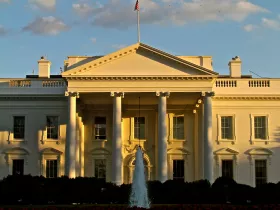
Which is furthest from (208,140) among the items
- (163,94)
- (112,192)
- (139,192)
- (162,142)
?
(139,192)

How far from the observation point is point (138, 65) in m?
43.7

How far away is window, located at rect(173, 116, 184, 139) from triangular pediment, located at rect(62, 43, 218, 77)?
6493 millimetres

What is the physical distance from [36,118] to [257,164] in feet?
60.1

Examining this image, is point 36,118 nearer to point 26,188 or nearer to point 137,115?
point 137,115

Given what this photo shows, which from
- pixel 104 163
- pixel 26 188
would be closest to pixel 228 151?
pixel 104 163

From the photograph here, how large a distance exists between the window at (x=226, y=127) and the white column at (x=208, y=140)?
510 cm

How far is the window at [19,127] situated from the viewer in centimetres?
4762

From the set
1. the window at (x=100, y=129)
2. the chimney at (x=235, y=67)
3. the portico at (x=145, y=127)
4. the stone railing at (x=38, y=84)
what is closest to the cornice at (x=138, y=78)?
the portico at (x=145, y=127)

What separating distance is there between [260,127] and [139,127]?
9952 millimetres

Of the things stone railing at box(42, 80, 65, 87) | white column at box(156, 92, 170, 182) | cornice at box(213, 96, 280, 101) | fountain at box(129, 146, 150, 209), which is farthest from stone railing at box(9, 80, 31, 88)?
fountain at box(129, 146, 150, 209)

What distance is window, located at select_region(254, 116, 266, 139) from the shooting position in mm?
47750

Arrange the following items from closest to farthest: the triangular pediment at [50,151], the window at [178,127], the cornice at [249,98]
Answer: the triangular pediment at [50,151] < the cornice at [249,98] < the window at [178,127]

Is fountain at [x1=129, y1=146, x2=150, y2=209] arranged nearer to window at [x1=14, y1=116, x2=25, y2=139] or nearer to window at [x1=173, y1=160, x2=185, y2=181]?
window at [x1=173, y1=160, x2=185, y2=181]

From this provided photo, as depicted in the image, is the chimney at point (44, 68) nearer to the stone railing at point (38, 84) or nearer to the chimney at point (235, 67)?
the stone railing at point (38, 84)
